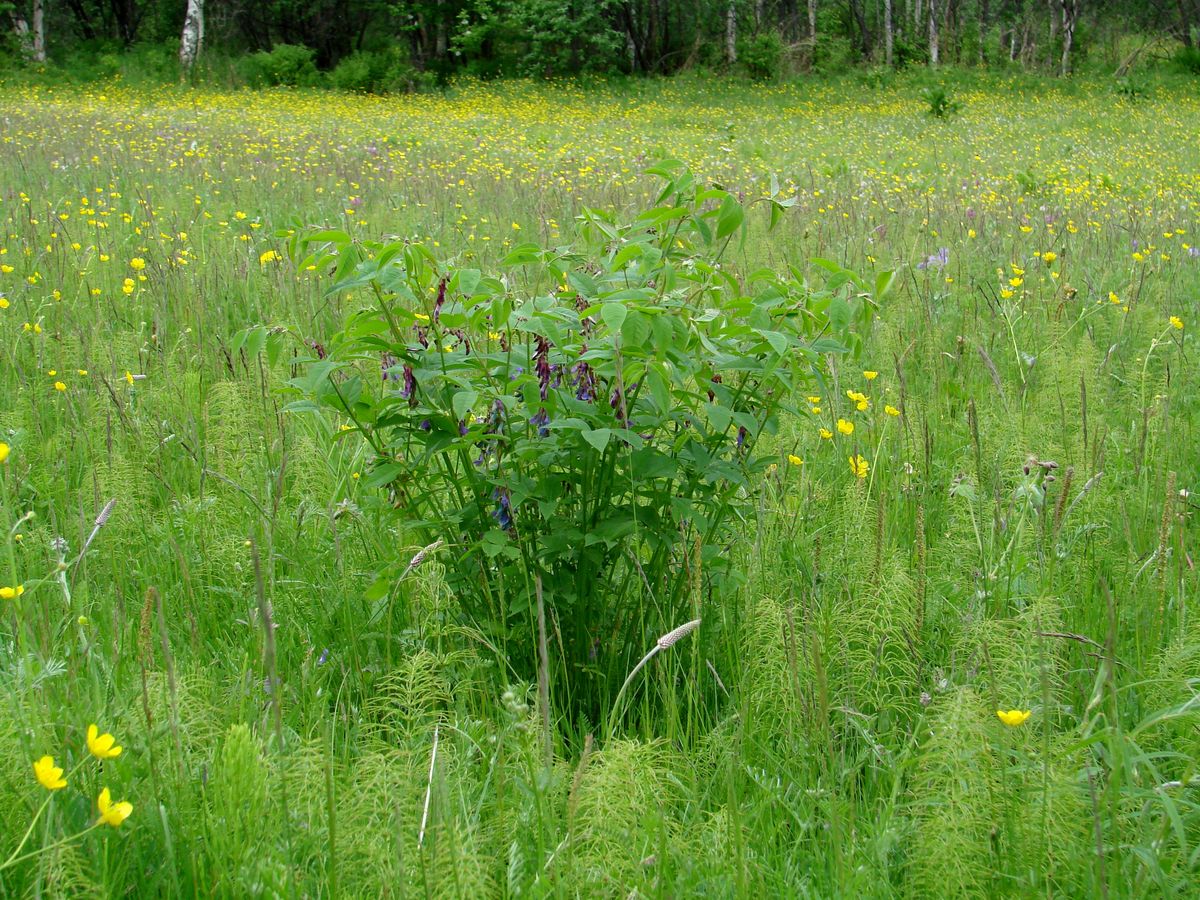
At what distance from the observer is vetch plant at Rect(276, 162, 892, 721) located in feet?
5.56

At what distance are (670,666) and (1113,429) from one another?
1920 millimetres

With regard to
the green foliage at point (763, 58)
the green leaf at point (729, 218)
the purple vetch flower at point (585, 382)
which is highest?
the green foliage at point (763, 58)

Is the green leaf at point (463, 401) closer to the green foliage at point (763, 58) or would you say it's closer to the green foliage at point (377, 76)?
the green foliage at point (377, 76)

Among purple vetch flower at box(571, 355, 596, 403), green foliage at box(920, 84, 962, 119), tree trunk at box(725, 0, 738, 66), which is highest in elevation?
tree trunk at box(725, 0, 738, 66)

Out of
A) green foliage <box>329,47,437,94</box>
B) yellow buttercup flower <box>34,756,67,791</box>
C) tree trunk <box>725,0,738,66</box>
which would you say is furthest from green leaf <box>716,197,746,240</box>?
tree trunk <box>725,0,738,66</box>

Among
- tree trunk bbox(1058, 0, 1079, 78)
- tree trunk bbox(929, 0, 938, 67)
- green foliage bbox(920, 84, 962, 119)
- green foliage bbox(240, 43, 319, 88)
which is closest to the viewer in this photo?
green foliage bbox(920, 84, 962, 119)

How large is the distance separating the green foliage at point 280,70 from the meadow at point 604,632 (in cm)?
1913

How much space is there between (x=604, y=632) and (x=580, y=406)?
0.48 meters

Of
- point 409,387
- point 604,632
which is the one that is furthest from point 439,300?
point 604,632

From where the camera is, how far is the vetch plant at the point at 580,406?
1.70 meters

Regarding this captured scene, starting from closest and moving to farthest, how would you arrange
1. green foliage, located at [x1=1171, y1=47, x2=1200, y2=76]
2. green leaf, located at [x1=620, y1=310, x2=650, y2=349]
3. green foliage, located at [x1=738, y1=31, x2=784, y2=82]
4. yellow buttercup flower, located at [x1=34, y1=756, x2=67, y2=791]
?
yellow buttercup flower, located at [x1=34, y1=756, x2=67, y2=791]
green leaf, located at [x1=620, y1=310, x2=650, y2=349]
green foliage, located at [x1=1171, y1=47, x2=1200, y2=76]
green foliage, located at [x1=738, y1=31, x2=784, y2=82]

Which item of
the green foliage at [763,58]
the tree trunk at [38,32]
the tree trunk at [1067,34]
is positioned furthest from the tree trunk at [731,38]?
the tree trunk at [38,32]

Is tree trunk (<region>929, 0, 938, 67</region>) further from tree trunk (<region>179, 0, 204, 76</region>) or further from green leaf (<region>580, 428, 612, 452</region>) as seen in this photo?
green leaf (<region>580, 428, 612, 452</region>)

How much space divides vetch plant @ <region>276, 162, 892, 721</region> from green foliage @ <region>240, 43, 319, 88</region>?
73.7ft
